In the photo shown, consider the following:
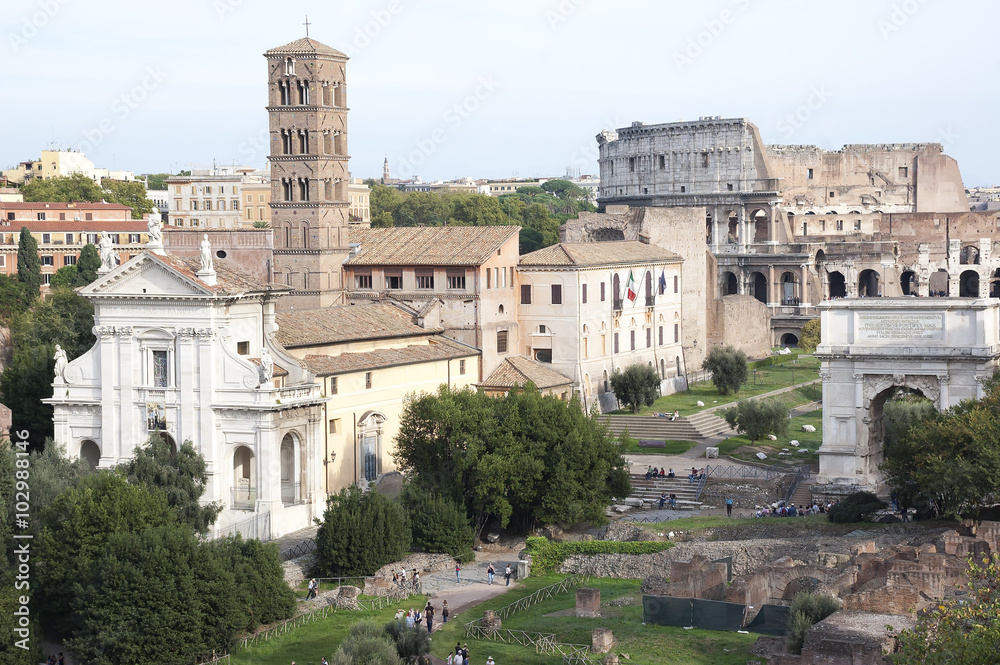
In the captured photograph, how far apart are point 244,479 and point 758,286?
77638mm

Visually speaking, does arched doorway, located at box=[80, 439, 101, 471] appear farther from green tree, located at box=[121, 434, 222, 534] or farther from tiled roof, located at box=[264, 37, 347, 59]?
tiled roof, located at box=[264, 37, 347, 59]

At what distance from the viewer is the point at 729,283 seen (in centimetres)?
12306

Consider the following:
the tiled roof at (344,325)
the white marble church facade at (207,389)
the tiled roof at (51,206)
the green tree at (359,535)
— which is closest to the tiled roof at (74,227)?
the tiled roof at (51,206)

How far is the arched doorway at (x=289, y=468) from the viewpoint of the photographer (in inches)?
1953

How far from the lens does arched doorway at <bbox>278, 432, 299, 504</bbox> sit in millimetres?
49594

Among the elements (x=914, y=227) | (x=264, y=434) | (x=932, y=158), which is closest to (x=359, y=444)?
(x=264, y=434)

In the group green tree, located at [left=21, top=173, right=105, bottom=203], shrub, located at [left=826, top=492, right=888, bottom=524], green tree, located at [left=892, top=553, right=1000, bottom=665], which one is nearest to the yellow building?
shrub, located at [left=826, top=492, right=888, bottom=524]

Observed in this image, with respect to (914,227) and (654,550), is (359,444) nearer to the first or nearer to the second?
(654,550)

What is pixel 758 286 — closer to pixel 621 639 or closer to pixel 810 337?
pixel 810 337

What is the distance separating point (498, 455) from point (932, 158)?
10184 cm

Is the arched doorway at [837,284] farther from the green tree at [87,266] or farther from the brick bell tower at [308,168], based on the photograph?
the brick bell tower at [308,168]

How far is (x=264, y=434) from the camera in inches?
1908

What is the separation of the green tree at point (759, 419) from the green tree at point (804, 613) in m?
28.0

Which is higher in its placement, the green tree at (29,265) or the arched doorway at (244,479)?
the green tree at (29,265)
